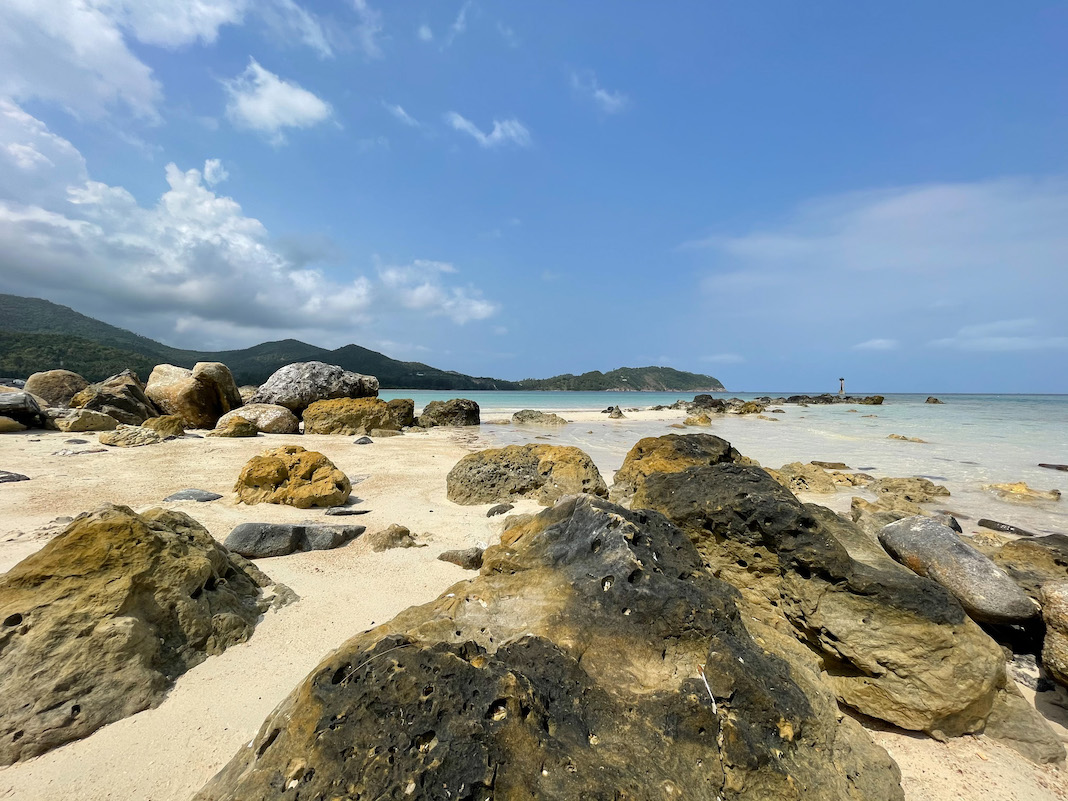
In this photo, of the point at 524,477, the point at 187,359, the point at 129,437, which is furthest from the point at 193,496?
the point at 187,359

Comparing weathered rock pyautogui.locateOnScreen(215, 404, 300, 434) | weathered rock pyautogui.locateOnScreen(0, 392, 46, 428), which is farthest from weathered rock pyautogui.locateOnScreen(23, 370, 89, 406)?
weathered rock pyautogui.locateOnScreen(215, 404, 300, 434)

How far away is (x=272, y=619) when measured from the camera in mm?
3129

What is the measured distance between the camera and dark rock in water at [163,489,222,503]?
5.62 meters

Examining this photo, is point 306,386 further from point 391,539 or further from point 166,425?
point 391,539

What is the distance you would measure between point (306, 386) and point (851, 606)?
55.8 feet

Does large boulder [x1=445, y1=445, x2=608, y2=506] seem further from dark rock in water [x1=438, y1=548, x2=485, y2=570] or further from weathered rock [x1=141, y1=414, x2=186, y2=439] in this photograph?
weathered rock [x1=141, y1=414, x2=186, y2=439]

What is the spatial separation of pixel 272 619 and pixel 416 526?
7.03 ft

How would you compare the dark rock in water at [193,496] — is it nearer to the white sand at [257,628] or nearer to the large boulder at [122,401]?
the white sand at [257,628]

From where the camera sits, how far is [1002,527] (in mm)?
5988

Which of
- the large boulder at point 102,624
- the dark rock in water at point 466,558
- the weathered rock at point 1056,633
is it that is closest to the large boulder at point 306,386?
the dark rock in water at point 466,558

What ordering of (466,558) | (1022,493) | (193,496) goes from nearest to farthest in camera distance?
1. (466,558)
2. (193,496)
3. (1022,493)

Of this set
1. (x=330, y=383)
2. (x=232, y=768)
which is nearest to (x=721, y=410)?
(x=330, y=383)

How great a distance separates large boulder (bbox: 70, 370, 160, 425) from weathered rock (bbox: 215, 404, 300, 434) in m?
1.79

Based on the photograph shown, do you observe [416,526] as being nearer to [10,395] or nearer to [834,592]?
[834,592]
